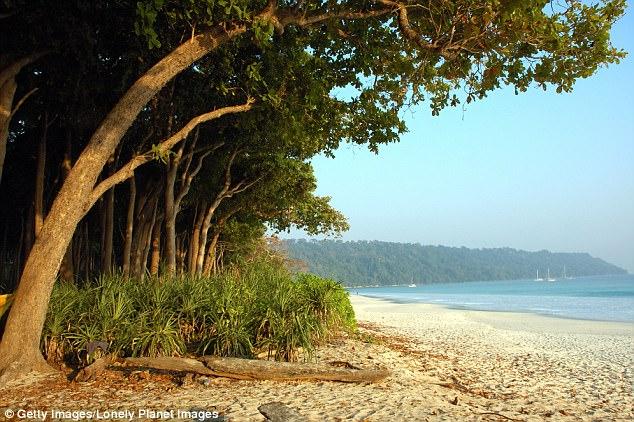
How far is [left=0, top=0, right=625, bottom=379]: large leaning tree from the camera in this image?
294 inches

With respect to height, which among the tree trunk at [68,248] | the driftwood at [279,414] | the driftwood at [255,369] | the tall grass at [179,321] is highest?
the tree trunk at [68,248]

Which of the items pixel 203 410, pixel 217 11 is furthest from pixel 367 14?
pixel 203 410

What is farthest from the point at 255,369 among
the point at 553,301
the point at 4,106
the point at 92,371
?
the point at 553,301

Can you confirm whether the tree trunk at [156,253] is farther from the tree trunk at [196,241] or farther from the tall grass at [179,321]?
the tall grass at [179,321]

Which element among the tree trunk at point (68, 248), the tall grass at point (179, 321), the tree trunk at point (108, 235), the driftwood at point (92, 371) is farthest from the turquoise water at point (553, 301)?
the driftwood at point (92, 371)

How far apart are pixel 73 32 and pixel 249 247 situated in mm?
26922

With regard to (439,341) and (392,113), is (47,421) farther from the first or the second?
(439,341)

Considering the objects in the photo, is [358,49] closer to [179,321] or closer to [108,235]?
[179,321]

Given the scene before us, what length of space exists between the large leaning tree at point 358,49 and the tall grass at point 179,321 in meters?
0.97

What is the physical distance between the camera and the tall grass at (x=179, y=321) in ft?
27.9

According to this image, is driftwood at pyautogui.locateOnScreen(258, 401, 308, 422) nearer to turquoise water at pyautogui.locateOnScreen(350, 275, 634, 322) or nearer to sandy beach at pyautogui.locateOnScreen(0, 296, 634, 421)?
sandy beach at pyautogui.locateOnScreen(0, 296, 634, 421)

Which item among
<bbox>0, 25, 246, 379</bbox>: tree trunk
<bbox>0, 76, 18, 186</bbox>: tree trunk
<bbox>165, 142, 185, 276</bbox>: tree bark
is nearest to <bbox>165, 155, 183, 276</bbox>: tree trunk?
<bbox>165, 142, 185, 276</bbox>: tree bark

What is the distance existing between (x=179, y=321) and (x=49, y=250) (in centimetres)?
252

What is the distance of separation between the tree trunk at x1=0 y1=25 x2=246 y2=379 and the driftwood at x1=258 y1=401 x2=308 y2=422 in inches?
149
